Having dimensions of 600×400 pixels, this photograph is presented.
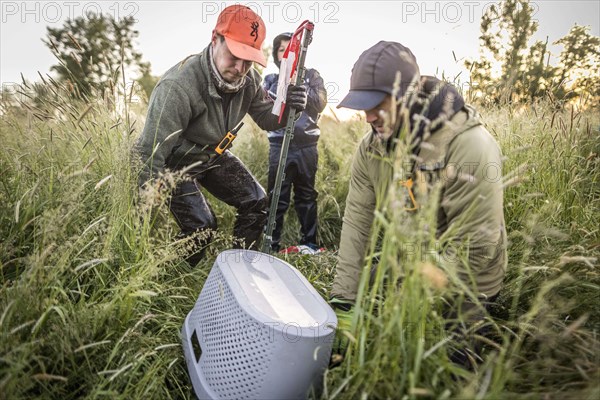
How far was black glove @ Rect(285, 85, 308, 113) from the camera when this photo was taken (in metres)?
3.05

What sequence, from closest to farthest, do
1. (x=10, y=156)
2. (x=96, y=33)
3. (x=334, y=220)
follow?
1. (x=10, y=156)
2. (x=334, y=220)
3. (x=96, y=33)

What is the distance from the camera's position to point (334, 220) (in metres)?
4.71

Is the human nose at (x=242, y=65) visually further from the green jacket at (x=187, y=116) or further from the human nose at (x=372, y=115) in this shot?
the human nose at (x=372, y=115)

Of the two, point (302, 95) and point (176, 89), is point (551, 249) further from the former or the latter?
point (176, 89)

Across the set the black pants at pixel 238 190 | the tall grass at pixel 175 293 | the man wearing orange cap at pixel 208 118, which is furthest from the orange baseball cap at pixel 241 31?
the tall grass at pixel 175 293

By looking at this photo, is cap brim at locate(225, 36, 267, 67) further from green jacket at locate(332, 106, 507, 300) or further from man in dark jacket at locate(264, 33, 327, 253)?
man in dark jacket at locate(264, 33, 327, 253)

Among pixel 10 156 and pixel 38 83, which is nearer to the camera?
pixel 10 156

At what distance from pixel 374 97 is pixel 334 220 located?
2.95m

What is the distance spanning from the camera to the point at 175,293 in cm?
246

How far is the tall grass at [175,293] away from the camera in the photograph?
136cm

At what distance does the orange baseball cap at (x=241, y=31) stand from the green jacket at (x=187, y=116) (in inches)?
9.4

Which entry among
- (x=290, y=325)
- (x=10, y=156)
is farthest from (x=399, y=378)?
(x=10, y=156)

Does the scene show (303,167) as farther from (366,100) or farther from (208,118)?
(366,100)

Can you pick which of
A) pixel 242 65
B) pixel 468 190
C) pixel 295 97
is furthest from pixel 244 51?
pixel 468 190
